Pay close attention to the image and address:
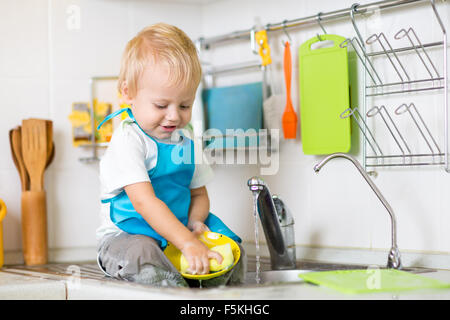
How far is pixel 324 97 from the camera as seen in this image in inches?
54.2

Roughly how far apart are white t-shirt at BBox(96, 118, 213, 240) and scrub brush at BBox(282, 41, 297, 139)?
1.24ft

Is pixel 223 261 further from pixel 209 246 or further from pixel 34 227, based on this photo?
pixel 34 227

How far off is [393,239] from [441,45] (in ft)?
1.37

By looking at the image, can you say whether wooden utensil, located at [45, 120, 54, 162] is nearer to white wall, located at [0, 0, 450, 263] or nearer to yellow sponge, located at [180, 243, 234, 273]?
white wall, located at [0, 0, 450, 263]

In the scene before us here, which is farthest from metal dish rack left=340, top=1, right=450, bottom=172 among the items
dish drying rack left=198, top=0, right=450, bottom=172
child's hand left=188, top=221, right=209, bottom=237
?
child's hand left=188, top=221, right=209, bottom=237

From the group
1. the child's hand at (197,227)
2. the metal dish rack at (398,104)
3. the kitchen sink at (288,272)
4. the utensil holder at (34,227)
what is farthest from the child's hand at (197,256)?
the utensil holder at (34,227)

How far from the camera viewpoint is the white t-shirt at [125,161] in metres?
1.10

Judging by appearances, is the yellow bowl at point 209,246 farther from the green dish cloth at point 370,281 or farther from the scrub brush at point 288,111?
the scrub brush at point 288,111

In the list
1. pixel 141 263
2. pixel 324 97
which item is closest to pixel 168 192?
pixel 141 263

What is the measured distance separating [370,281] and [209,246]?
0.34 m

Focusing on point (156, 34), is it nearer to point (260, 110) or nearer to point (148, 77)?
point (148, 77)

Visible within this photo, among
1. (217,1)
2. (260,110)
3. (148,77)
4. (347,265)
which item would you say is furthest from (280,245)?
(217,1)
